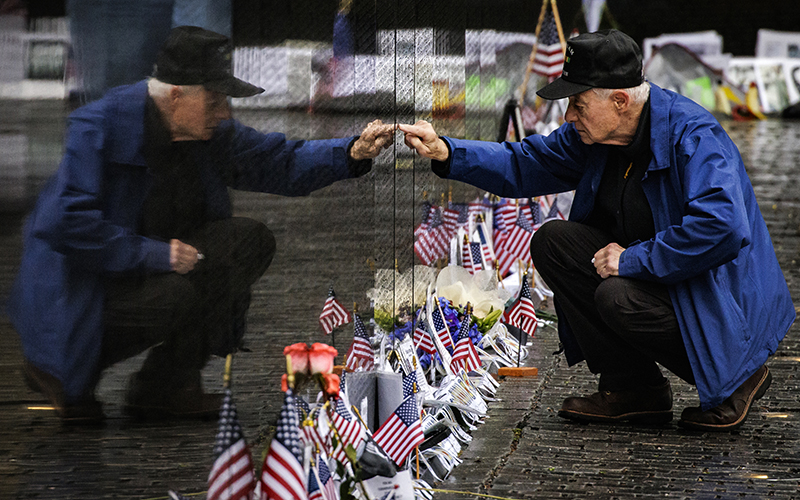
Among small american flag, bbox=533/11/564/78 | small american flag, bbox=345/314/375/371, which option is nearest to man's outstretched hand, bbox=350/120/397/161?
small american flag, bbox=345/314/375/371

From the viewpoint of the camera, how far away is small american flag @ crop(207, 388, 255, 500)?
7.16ft

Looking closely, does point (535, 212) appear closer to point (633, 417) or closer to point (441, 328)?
point (441, 328)

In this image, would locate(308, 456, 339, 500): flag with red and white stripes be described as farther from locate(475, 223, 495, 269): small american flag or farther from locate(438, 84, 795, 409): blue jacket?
locate(475, 223, 495, 269): small american flag

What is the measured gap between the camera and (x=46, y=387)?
82.7 inches

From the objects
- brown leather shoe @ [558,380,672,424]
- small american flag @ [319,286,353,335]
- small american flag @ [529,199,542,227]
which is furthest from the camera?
small american flag @ [529,199,542,227]

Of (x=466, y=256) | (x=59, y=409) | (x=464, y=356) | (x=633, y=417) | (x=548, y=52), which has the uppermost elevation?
(x=548, y=52)

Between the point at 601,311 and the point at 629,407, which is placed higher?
the point at 601,311

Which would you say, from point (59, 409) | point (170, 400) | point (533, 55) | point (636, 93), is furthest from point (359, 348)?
point (533, 55)

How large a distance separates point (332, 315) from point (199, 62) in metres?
1.22

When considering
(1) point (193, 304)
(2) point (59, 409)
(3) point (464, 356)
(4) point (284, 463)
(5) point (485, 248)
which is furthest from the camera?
(5) point (485, 248)

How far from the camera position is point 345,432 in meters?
2.76

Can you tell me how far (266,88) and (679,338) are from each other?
1.98m

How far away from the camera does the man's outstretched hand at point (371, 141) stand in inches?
135

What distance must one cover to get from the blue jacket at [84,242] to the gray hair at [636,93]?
2.05 metres
